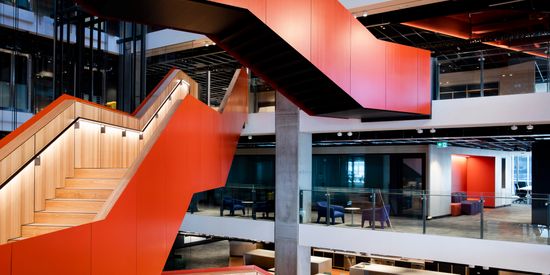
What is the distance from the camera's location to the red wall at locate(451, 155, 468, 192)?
77.8 feet

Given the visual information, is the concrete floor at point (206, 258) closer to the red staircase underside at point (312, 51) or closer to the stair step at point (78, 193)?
the red staircase underside at point (312, 51)

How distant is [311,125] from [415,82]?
3.31 m

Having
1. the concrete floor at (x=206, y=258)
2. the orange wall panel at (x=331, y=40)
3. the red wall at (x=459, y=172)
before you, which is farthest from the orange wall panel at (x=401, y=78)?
the red wall at (x=459, y=172)

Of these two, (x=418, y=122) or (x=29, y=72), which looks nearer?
(x=418, y=122)

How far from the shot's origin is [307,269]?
13.4 meters

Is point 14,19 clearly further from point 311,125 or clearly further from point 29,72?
point 311,125

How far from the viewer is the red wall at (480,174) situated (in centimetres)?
2448

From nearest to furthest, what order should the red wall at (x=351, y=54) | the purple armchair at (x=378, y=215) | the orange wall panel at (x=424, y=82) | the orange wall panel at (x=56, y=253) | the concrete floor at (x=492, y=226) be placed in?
the orange wall panel at (x=56, y=253), the red wall at (x=351, y=54), the concrete floor at (x=492, y=226), the orange wall panel at (x=424, y=82), the purple armchair at (x=378, y=215)

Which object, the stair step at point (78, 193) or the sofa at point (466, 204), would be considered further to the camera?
the sofa at point (466, 204)

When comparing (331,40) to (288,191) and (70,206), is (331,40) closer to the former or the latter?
(70,206)

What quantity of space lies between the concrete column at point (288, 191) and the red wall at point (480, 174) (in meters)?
14.6

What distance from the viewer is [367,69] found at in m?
9.55

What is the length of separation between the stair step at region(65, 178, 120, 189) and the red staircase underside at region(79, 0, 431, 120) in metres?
2.37

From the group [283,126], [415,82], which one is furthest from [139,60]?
[415,82]
